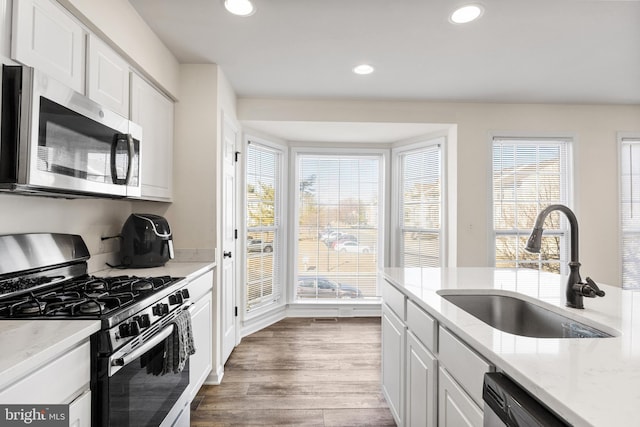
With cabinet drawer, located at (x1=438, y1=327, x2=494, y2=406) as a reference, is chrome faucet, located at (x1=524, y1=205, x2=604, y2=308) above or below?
above

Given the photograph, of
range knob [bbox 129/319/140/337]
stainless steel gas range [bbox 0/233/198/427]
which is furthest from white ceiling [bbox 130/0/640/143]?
range knob [bbox 129/319/140/337]

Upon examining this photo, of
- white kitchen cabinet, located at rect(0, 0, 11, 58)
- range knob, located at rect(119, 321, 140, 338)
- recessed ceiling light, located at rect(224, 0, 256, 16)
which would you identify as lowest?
range knob, located at rect(119, 321, 140, 338)

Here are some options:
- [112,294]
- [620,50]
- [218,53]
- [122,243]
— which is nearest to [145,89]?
[218,53]

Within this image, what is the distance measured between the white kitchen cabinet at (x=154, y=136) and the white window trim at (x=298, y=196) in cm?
193

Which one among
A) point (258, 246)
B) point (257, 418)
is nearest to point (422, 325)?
point (257, 418)

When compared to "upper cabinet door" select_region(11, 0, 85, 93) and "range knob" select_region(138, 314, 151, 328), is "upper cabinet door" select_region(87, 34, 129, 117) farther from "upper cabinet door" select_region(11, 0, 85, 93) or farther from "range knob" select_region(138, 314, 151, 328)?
"range knob" select_region(138, 314, 151, 328)

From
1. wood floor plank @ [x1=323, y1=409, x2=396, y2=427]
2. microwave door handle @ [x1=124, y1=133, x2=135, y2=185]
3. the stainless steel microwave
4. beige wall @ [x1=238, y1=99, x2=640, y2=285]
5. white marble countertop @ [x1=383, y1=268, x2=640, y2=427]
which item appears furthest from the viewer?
beige wall @ [x1=238, y1=99, x2=640, y2=285]

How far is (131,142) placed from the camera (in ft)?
6.07

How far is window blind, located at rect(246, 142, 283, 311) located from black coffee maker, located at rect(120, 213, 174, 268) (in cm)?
145

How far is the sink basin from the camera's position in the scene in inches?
57.3

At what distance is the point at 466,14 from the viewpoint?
2072 mm

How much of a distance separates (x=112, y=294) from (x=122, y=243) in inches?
35.8

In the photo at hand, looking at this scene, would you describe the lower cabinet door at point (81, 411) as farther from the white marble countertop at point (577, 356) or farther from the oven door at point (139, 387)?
the white marble countertop at point (577, 356)

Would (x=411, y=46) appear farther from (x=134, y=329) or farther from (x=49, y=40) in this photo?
(x=134, y=329)
